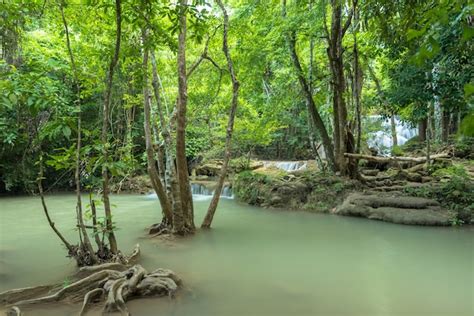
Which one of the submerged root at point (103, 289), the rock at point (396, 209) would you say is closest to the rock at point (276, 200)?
the rock at point (396, 209)

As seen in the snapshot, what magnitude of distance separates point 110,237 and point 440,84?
7051mm

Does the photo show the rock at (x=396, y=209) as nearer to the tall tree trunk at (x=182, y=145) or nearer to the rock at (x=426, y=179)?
the rock at (x=426, y=179)

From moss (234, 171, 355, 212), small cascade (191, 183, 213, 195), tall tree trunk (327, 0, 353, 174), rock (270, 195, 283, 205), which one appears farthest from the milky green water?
small cascade (191, 183, 213, 195)

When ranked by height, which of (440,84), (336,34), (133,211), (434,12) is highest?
(336,34)

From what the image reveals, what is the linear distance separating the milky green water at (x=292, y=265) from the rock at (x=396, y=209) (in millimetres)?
365

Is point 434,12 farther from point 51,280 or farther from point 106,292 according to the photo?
point 51,280

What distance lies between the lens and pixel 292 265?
5082mm

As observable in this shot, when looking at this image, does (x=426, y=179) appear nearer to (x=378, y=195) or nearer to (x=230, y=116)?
(x=378, y=195)

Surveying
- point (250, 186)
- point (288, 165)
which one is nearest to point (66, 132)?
point (250, 186)

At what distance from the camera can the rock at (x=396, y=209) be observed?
7879 mm

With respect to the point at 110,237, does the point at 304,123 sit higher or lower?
higher

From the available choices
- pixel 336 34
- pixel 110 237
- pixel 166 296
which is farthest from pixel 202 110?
pixel 166 296

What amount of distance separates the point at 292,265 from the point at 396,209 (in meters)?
4.55

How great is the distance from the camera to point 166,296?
377 cm
